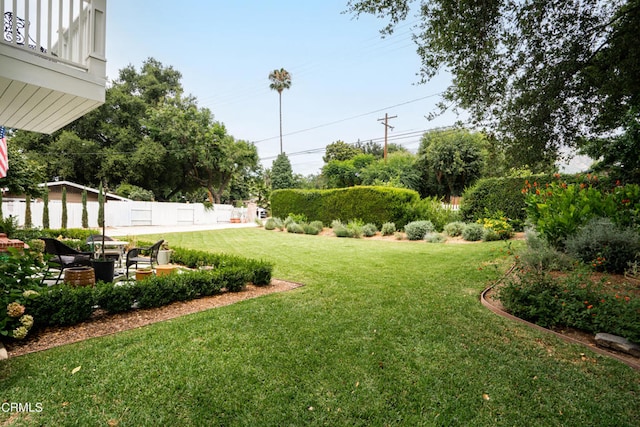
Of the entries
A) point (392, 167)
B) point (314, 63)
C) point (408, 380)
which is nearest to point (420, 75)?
A: point (408, 380)

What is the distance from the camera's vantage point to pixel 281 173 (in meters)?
32.8

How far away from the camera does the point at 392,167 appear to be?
2730cm

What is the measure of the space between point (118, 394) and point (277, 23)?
27.3 feet

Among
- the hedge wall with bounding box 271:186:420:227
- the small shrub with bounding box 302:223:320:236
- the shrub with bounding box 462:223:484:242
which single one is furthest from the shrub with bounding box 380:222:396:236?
the small shrub with bounding box 302:223:320:236

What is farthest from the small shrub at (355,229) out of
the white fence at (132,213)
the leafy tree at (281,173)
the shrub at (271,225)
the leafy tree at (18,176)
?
the leafy tree at (281,173)

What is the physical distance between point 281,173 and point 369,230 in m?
20.5

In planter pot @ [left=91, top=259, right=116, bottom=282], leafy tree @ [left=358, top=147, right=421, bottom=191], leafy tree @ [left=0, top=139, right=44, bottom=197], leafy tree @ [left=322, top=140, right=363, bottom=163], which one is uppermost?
leafy tree @ [left=322, top=140, right=363, bottom=163]

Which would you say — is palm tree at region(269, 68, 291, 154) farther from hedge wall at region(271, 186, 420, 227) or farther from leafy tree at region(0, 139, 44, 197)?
leafy tree at region(0, 139, 44, 197)

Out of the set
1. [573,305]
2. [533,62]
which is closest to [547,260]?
[573,305]

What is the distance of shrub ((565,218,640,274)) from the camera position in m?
5.22

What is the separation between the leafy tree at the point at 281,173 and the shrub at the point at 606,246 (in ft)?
91.7

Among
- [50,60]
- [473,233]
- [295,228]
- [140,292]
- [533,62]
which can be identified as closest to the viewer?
[50,60]

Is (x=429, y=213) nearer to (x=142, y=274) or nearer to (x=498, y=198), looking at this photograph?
(x=498, y=198)

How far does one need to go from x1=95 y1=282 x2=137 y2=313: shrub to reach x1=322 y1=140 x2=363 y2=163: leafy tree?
126 feet
